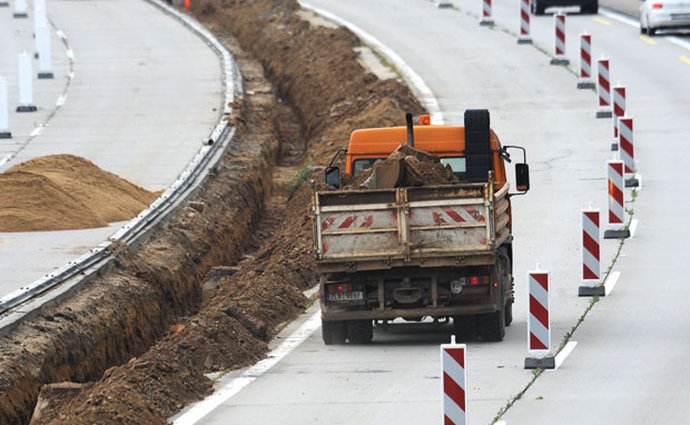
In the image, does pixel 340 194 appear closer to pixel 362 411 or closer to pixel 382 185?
pixel 382 185

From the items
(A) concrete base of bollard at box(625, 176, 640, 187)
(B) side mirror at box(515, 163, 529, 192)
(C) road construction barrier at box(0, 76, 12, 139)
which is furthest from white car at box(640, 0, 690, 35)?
(B) side mirror at box(515, 163, 529, 192)

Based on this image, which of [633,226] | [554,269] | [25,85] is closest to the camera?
[554,269]

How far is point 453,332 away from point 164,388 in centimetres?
461

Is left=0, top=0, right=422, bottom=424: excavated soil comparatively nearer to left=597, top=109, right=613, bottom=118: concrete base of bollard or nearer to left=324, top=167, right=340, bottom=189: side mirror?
left=324, top=167, right=340, bottom=189: side mirror

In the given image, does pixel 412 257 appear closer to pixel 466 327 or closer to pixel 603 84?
pixel 466 327

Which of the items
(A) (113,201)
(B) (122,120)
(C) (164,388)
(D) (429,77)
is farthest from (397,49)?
(C) (164,388)

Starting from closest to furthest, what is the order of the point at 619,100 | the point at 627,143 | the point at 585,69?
the point at 627,143, the point at 619,100, the point at 585,69

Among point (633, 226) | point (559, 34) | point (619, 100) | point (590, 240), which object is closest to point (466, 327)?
point (590, 240)

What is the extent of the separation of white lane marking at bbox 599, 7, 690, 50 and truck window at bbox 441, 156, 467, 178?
26.8 m

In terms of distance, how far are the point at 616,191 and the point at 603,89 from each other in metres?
10.7

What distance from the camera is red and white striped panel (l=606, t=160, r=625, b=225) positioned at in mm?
25469

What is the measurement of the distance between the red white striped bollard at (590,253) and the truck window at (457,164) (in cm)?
211

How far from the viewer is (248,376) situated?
705 inches

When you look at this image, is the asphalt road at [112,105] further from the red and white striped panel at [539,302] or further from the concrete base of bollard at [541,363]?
the red and white striped panel at [539,302]
